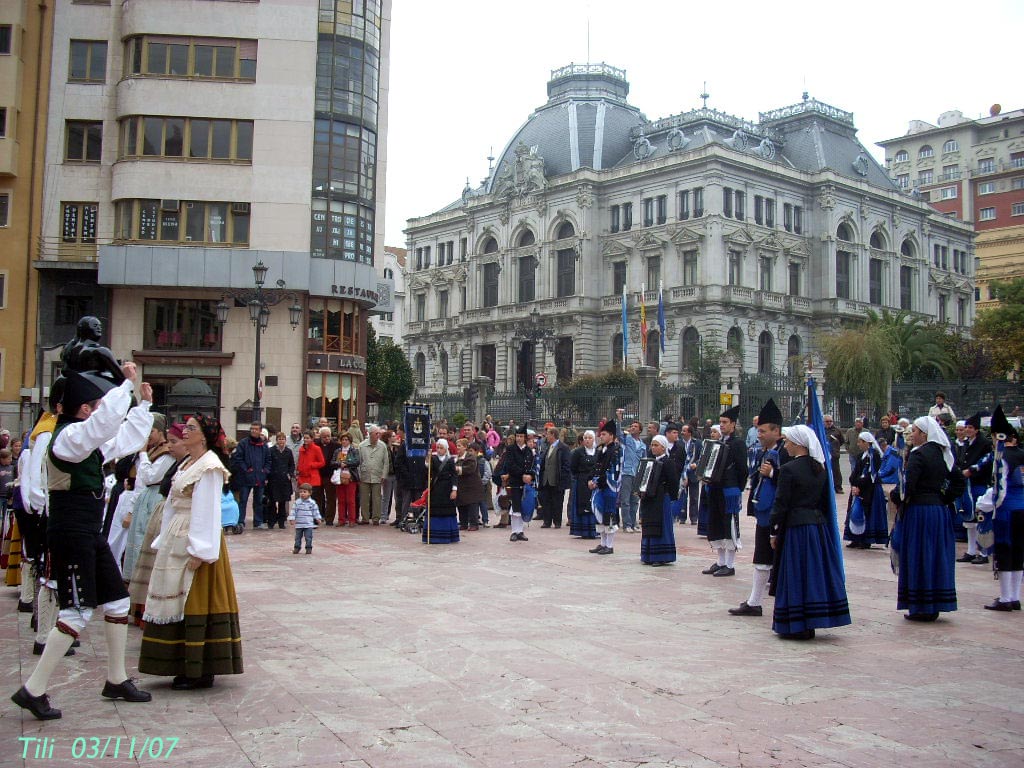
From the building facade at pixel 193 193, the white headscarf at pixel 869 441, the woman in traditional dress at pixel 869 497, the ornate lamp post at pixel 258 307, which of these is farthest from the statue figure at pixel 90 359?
the building facade at pixel 193 193

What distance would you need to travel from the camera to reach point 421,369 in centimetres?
8250

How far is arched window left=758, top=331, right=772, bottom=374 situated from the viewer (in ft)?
210

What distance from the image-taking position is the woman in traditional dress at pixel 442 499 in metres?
15.2

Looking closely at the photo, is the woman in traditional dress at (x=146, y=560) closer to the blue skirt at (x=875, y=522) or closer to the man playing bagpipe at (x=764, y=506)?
the man playing bagpipe at (x=764, y=506)

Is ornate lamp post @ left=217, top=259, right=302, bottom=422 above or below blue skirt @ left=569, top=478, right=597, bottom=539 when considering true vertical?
above

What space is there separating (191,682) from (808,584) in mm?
5105

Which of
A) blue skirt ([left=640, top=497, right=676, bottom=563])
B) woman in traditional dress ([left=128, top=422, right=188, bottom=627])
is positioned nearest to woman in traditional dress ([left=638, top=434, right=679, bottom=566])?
blue skirt ([left=640, top=497, right=676, bottom=563])

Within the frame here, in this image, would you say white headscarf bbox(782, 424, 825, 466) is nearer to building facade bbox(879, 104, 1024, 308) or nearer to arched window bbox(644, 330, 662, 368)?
arched window bbox(644, 330, 662, 368)

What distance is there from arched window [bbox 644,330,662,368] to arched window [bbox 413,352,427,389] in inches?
871

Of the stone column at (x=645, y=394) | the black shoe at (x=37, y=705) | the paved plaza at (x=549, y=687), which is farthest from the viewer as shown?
the stone column at (x=645, y=394)

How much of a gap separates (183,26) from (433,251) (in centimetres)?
4708

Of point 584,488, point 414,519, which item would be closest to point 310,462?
point 414,519

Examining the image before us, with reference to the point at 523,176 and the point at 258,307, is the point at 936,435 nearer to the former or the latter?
the point at 258,307

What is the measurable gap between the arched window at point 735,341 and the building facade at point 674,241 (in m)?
0.12
